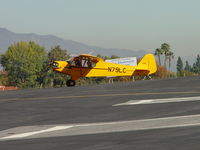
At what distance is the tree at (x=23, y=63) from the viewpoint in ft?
496

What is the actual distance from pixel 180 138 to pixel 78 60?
32323 mm

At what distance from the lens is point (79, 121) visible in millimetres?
13867

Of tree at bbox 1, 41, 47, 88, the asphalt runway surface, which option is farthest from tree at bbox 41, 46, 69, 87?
the asphalt runway surface

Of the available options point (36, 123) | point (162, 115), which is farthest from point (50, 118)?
point (162, 115)

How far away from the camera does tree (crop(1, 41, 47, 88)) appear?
5950 inches

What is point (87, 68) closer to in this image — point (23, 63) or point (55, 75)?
point (55, 75)

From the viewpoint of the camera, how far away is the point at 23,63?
163 metres

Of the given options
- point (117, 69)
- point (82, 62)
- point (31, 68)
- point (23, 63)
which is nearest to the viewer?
point (82, 62)

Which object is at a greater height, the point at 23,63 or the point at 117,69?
the point at 23,63

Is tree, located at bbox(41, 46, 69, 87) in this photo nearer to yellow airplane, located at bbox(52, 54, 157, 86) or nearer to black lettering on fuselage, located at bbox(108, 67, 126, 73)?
black lettering on fuselage, located at bbox(108, 67, 126, 73)

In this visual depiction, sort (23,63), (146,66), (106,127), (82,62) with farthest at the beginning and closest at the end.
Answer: (23,63) → (146,66) → (82,62) → (106,127)

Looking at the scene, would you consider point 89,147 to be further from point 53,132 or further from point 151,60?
point 151,60

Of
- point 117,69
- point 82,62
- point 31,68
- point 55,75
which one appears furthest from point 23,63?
point 82,62

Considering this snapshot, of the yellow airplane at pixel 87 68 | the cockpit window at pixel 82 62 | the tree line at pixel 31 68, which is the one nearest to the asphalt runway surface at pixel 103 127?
the yellow airplane at pixel 87 68
